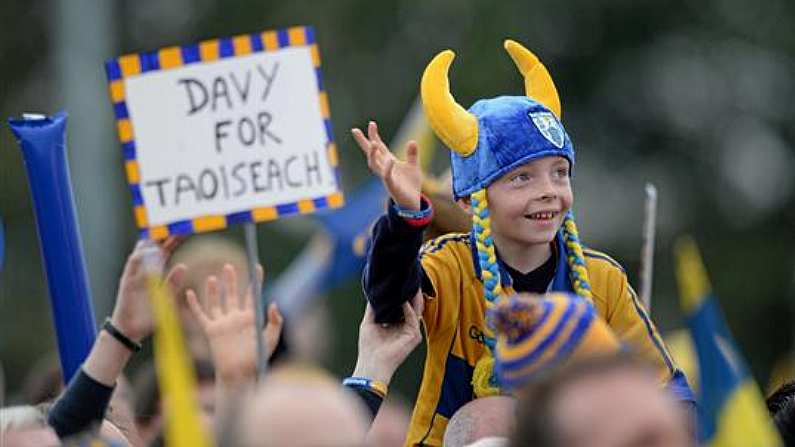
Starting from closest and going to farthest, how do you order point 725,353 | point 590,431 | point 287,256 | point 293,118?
point 590,431 < point 725,353 < point 293,118 < point 287,256

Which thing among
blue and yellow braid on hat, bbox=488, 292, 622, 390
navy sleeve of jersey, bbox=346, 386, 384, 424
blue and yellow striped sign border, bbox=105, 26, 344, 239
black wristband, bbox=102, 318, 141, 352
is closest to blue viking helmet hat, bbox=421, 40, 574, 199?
blue and yellow striped sign border, bbox=105, 26, 344, 239

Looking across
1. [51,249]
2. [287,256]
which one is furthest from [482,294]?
[287,256]

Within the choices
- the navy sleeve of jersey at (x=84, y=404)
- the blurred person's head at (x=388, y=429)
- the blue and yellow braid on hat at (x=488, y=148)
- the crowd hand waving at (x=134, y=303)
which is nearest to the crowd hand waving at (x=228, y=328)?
the crowd hand waving at (x=134, y=303)

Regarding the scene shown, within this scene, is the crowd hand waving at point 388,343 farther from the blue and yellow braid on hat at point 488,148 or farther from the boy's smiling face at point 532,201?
the boy's smiling face at point 532,201

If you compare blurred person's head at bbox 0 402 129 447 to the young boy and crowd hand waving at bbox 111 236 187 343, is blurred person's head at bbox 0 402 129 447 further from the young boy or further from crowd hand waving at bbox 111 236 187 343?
the young boy

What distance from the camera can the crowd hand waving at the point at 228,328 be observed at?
600 centimetres

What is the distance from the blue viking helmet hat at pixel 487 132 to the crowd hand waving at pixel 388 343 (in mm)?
420

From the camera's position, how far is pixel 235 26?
74.8 feet

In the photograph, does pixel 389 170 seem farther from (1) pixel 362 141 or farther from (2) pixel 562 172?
(2) pixel 562 172

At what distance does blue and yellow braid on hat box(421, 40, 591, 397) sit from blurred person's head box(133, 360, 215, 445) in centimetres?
71

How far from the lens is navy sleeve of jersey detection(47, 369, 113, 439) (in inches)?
239

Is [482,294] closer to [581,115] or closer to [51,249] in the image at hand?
[51,249]

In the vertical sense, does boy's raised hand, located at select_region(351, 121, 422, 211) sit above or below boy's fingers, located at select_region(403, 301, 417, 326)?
above

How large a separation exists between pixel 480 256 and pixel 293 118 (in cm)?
64
